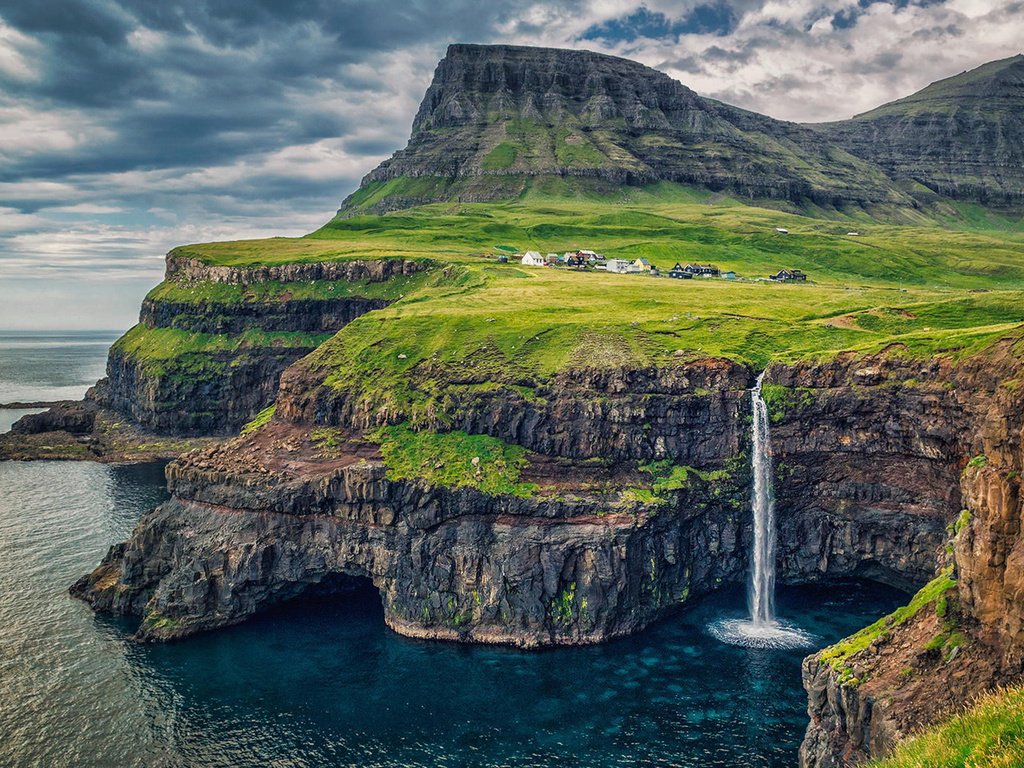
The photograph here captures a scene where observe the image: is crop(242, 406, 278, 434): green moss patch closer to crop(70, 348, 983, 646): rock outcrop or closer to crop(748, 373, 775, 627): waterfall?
crop(70, 348, 983, 646): rock outcrop

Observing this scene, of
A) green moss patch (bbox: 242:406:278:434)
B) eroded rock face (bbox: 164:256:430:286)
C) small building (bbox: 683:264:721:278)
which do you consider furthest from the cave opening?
small building (bbox: 683:264:721:278)

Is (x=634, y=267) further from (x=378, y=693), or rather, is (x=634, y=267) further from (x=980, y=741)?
(x=980, y=741)

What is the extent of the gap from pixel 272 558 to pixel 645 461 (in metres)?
45.4

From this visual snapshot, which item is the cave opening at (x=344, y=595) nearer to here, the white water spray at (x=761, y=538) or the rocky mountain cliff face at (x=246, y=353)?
the white water spray at (x=761, y=538)

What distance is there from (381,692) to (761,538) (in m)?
46.7

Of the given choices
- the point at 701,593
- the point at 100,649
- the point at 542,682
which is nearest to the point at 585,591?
the point at 542,682

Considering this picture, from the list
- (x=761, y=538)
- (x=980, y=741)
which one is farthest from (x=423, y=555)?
(x=980, y=741)

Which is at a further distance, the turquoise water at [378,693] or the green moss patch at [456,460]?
the green moss patch at [456,460]

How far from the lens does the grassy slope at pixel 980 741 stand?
896 inches

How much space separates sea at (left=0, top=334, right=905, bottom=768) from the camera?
6475 cm

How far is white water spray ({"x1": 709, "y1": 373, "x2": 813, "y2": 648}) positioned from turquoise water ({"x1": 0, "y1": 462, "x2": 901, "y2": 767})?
262 centimetres

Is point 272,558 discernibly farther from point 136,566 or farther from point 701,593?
point 701,593

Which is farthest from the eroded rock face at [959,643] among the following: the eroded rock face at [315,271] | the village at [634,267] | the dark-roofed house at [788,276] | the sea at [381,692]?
the dark-roofed house at [788,276]

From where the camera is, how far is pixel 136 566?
93125mm
